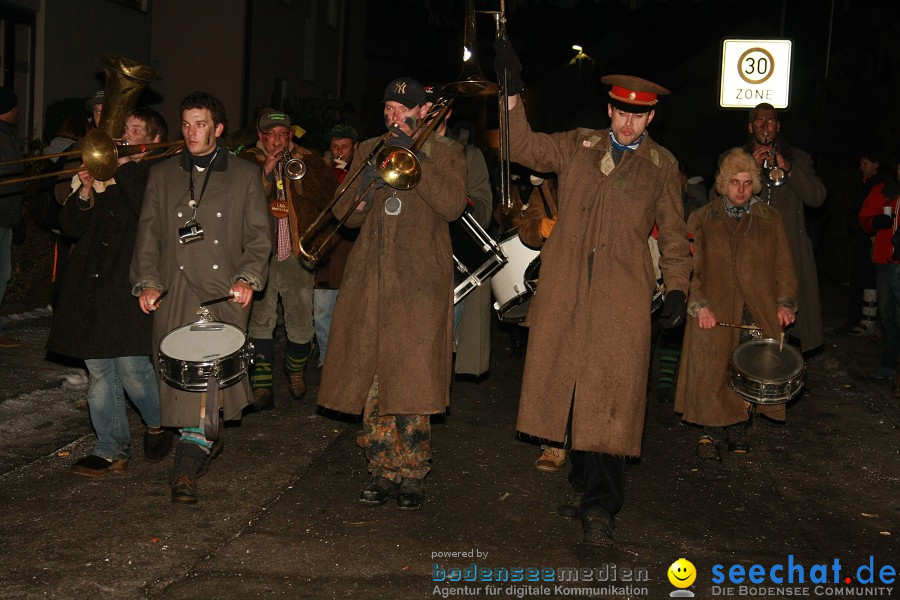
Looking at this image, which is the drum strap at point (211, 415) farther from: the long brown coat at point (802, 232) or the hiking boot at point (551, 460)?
A: the long brown coat at point (802, 232)

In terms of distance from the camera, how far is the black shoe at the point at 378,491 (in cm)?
592

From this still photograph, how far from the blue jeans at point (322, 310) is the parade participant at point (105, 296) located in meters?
2.64

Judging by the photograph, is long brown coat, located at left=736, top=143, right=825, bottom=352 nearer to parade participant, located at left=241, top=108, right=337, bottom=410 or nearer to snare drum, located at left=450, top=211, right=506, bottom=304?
snare drum, located at left=450, top=211, right=506, bottom=304

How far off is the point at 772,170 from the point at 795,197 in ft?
1.21

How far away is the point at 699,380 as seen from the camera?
725 centimetres

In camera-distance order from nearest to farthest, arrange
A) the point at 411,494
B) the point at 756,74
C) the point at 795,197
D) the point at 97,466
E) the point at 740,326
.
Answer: the point at 411,494
the point at 97,466
the point at 740,326
the point at 795,197
the point at 756,74

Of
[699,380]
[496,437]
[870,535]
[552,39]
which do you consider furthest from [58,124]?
[552,39]

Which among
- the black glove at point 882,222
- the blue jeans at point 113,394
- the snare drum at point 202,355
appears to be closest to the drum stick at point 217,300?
the snare drum at point 202,355

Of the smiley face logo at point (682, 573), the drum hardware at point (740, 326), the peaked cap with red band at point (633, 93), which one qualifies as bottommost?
the smiley face logo at point (682, 573)

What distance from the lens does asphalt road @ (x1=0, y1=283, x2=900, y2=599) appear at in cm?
484

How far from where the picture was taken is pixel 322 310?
350 inches

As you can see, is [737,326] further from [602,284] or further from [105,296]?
[105,296]

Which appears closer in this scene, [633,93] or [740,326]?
[633,93]

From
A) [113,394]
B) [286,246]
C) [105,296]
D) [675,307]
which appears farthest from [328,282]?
[675,307]
